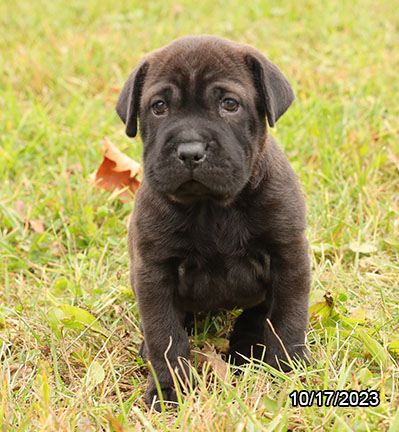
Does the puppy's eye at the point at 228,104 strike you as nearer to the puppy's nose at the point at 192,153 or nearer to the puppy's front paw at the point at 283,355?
the puppy's nose at the point at 192,153

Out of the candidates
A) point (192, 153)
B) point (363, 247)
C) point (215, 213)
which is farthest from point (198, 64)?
point (363, 247)

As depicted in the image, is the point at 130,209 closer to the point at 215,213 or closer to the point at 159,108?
the point at 215,213

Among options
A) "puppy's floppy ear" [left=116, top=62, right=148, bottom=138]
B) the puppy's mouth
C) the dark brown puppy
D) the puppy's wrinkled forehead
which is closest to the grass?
the dark brown puppy

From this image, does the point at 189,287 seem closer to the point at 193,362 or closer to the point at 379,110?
the point at 193,362

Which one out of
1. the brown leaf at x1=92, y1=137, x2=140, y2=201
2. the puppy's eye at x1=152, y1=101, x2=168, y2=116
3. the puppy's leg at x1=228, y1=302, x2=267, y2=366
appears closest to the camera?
the puppy's eye at x1=152, y1=101, x2=168, y2=116

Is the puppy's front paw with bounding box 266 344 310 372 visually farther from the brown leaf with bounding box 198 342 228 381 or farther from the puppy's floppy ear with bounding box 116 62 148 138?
the puppy's floppy ear with bounding box 116 62 148 138

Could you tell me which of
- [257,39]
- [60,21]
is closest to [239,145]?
[257,39]

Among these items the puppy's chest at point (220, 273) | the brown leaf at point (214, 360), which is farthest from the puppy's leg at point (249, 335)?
the puppy's chest at point (220, 273)
